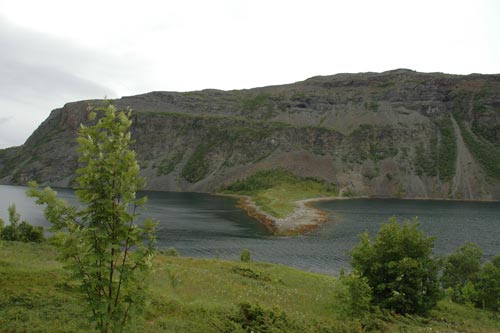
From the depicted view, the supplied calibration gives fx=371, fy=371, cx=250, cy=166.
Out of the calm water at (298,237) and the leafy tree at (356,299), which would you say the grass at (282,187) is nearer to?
the calm water at (298,237)

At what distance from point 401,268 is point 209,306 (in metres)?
12.2

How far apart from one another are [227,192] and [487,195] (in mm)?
127713

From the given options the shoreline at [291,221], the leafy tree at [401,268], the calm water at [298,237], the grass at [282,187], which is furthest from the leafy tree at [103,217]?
the grass at [282,187]

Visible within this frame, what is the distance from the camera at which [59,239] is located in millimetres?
7996

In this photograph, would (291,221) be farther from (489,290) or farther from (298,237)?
(489,290)

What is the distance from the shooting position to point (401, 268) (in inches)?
903

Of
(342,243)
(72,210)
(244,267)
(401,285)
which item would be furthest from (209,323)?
(342,243)

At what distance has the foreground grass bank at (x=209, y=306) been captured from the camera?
14609mm

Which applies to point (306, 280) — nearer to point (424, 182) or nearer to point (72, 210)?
point (72, 210)

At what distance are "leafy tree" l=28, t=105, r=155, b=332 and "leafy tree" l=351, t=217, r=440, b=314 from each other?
1825 cm

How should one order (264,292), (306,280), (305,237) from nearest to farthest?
(264,292) < (306,280) < (305,237)

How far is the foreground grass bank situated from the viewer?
14609mm

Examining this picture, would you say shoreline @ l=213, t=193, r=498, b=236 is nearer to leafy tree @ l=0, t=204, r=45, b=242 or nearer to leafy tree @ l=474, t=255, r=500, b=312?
leafy tree @ l=0, t=204, r=45, b=242

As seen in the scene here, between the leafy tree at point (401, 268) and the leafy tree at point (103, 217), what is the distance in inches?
719
